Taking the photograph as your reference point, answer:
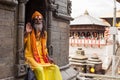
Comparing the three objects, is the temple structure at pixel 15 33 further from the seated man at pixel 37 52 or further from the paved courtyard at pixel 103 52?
the paved courtyard at pixel 103 52

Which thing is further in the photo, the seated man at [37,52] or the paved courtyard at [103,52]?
the paved courtyard at [103,52]

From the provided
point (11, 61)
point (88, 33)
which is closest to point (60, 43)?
point (11, 61)

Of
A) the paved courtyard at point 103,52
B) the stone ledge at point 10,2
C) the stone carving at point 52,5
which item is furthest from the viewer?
the paved courtyard at point 103,52

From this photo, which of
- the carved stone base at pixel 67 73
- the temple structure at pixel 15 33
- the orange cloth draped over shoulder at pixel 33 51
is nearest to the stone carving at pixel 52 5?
the temple structure at pixel 15 33

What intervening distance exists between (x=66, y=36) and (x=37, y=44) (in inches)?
82.6

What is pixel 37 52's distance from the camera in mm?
4867

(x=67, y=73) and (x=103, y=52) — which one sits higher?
(x=67, y=73)

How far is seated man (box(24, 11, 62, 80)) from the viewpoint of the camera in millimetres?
4782

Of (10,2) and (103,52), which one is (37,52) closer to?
(10,2)

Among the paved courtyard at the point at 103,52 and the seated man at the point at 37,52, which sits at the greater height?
the seated man at the point at 37,52

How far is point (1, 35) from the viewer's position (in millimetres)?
4289

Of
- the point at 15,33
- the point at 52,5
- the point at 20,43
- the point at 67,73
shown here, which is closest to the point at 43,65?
the point at 20,43

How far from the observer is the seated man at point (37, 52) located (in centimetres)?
478

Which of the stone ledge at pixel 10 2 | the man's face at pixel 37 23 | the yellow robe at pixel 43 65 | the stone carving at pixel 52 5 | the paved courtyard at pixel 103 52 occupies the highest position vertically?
the stone carving at pixel 52 5
